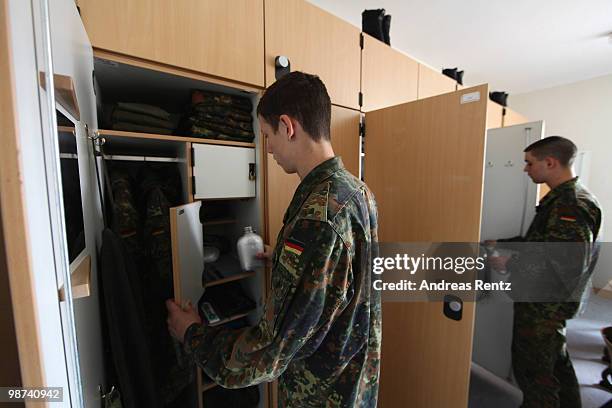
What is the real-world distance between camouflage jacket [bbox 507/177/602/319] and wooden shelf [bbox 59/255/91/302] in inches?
84.9

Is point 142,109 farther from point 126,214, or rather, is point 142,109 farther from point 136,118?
point 126,214

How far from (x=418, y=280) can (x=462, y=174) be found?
23.2 inches

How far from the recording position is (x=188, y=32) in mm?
943

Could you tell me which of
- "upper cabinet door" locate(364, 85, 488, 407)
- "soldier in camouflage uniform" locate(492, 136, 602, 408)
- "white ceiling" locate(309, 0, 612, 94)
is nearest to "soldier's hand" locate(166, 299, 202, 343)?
"upper cabinet door" locate(364, 85, 488, 407)

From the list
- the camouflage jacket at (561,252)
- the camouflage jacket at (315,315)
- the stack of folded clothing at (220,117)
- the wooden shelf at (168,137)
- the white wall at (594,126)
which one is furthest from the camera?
the white wall at (594,126)

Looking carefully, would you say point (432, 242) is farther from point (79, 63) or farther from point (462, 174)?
point (79, 63)

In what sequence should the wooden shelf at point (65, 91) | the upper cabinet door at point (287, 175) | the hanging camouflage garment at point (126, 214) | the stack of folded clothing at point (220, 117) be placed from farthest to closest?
1. the upper cabinet door at point (287, 175)
2. the stack of folded clothing at point (220, 117)
3. the hanging camouflage garment at point (126, 214)
4. the wooden shelf at point (65, 91)

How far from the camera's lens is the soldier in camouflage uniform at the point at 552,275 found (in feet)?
4.84

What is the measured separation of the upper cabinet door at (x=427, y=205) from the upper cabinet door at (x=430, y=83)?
2.35 feet

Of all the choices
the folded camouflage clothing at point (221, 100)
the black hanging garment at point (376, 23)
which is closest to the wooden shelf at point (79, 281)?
the folded camouflage clothing at point (221, 100)

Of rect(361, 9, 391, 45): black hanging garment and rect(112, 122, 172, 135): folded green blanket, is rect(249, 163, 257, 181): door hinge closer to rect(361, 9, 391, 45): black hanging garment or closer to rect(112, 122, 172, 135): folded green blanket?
rect(112, 122, 172, 135): folded green blanket

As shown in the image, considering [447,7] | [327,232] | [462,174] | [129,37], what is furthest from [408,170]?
[447,7]

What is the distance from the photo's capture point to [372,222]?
33.1 inches

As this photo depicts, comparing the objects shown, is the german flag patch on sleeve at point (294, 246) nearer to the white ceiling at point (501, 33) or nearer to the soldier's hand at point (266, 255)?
the soldier's hand at point (266, 255)
